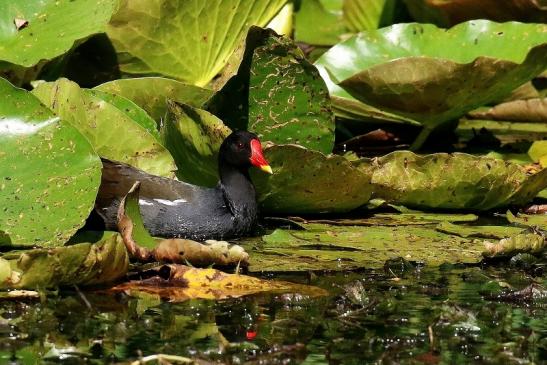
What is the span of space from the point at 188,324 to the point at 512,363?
0.99 metres

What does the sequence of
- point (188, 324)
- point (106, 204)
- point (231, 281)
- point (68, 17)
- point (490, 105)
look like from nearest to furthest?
1. point (188, 324)
2. point (231, 281)
3. point (106, 204)
4. point (68, 17)
5. point (490, 105)

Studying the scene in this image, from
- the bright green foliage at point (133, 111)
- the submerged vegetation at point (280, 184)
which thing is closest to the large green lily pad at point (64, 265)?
the submerged vegetation at point (280, 184)

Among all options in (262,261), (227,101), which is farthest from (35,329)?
(227,101)

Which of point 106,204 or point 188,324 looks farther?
point 106,204

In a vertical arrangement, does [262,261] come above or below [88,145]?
below

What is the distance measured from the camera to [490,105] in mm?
7824

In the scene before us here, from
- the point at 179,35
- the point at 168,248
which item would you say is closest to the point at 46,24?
the point at 179,35

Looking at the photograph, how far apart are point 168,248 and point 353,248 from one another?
80 centimetres

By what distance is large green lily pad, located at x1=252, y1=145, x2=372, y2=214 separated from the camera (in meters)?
5.51

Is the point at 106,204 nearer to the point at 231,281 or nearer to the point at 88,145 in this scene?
the point at 88,145

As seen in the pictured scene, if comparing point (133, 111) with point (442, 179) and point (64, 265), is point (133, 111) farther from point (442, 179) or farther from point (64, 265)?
point (64, 265)

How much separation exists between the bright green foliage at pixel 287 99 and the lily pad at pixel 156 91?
303 millimetres

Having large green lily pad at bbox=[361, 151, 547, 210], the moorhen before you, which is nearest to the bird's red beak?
the moorhen

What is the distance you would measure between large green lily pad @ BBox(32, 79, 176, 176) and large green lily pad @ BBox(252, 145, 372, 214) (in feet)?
1.45
